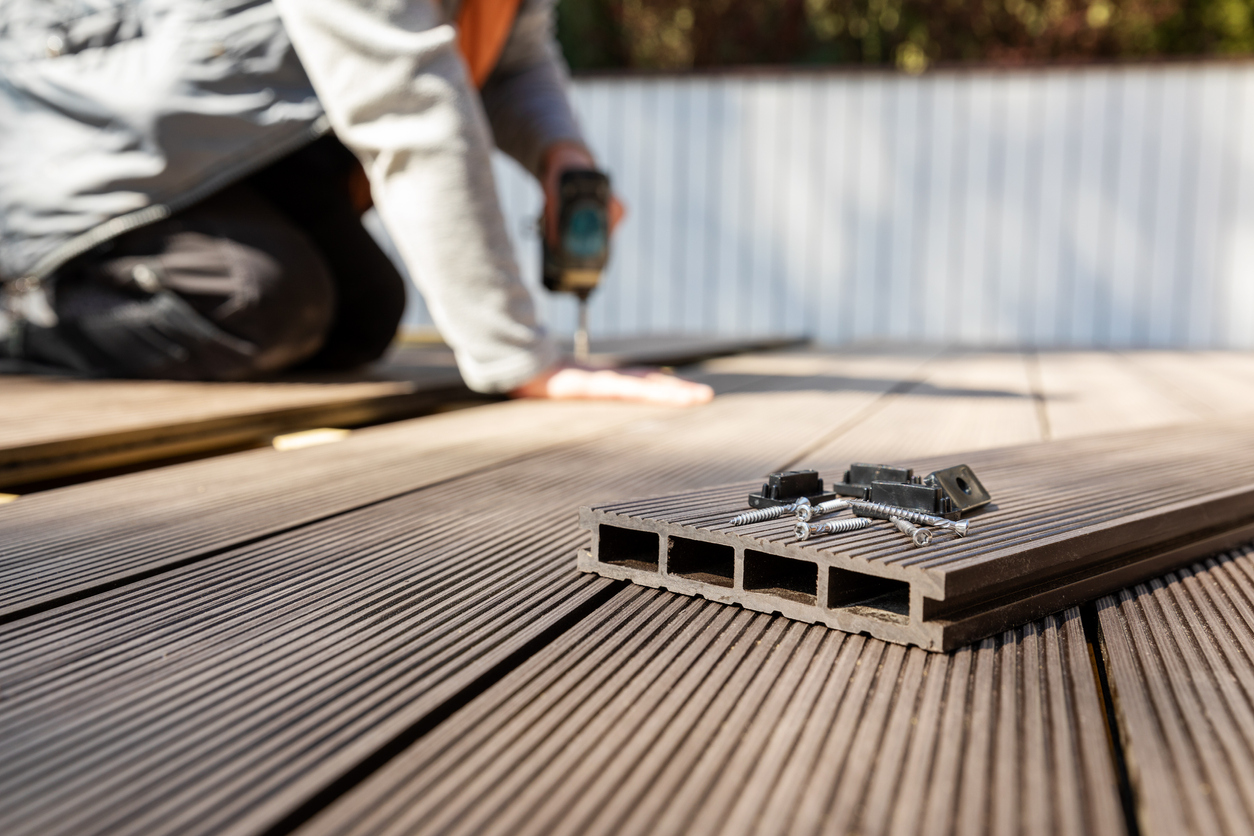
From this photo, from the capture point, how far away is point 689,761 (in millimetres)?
422

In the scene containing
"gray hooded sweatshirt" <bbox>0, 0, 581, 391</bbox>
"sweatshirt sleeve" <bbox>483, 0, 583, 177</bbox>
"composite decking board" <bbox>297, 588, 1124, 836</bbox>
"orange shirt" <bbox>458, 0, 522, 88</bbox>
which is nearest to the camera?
"composite decking board" <bbox>297, 588, 1124, 836</bbox>

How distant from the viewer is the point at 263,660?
0.53 metres

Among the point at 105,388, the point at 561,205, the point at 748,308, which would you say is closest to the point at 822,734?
the point at 105,388

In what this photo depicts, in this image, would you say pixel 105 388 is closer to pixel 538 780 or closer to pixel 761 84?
pixel 538 780

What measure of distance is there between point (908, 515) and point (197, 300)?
1.53 m

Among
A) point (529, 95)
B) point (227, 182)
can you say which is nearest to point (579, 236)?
point (529, 95)

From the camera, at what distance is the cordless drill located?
6.79 feet

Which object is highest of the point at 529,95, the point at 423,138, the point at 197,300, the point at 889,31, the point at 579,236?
the point at 889,31

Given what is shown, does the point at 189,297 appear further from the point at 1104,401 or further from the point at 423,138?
the point at 1104,401

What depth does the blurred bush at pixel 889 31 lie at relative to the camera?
5.98 metres

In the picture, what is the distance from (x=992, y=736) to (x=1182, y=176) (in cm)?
583

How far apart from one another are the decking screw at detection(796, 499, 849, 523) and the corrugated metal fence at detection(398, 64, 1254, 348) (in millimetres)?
4603

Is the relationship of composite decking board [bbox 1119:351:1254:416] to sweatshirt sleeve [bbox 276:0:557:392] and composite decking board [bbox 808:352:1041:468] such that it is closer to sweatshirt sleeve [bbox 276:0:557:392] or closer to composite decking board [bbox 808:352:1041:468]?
composite decking board [bbox 808:352:1041:468]

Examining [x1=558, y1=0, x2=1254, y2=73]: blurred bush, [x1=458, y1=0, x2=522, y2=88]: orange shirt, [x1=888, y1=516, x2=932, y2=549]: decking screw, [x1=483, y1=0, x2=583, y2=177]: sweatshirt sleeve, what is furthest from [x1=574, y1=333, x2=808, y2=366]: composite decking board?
[x1=558, y1=0, x2=1254, y2=73]: blurred bush
